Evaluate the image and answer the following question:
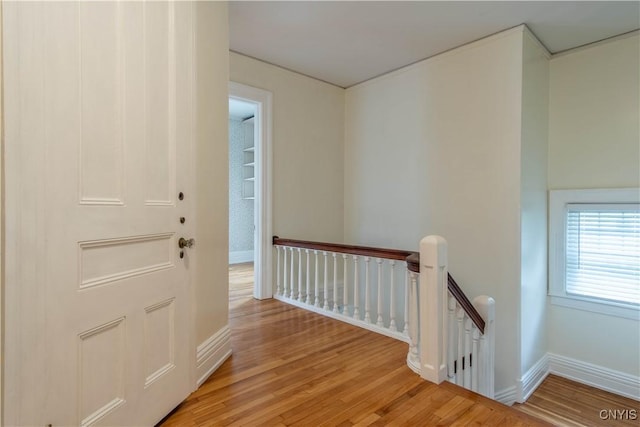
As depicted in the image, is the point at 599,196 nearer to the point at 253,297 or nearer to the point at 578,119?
the point at 578,119

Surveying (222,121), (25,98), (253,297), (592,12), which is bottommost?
(253,297)

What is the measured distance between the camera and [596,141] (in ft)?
10.8

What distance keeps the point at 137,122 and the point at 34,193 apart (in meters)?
0.53

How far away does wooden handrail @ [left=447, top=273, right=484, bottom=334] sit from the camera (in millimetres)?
2264

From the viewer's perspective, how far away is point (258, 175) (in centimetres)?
379

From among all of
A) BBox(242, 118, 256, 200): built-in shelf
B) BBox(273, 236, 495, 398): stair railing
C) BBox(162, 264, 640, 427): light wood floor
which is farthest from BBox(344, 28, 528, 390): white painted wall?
BBox(242, 118, 256, 200): built-in shelf

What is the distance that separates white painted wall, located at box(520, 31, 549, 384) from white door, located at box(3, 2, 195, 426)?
2.80 metres

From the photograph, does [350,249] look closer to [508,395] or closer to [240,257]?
[508,395]

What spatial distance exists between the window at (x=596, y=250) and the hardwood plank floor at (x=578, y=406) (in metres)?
0.77

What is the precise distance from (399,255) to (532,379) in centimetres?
192

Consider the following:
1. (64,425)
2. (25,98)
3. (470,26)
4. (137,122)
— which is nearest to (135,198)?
(137,122)

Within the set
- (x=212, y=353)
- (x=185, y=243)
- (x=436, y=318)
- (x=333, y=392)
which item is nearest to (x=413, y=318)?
(x=436, y=318)

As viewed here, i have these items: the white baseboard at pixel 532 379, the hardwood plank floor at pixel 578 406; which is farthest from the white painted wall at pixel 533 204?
the hardwood plank floor at pixel 578 406

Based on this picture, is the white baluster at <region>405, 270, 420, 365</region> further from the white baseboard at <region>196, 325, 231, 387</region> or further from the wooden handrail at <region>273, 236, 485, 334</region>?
the white baseboard at <region>196, 325, 231, 387</region>
